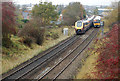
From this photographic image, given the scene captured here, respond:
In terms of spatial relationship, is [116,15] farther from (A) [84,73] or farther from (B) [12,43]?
(B) [12,43]

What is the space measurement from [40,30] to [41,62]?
766 cm

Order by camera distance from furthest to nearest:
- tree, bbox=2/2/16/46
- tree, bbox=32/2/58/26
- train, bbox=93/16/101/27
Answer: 1. train, bbox=93/16/101/27
2. tree, bbox=32/2/58/26
3. tree, bbox=2/2/16/46

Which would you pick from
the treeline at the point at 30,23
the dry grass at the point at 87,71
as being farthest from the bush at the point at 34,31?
the dry grass at the point at 87,71

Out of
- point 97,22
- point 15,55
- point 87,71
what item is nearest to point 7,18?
point 15,55

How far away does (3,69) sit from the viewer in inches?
436

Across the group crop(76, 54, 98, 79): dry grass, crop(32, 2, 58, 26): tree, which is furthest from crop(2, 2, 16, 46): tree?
crop(32, 2, 58, 26): tree

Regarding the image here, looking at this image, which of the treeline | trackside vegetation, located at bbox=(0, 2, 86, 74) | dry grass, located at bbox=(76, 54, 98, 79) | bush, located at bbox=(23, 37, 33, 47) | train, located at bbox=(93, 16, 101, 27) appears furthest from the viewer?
train, located at bbox=(93, 16, 101, 27)

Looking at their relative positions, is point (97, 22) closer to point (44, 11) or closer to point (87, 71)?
point (44, 11)

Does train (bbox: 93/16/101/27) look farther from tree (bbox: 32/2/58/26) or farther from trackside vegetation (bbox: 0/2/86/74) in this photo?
trackside vegetation (bbox: 0/2/86/74)

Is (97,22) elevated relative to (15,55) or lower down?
elevated

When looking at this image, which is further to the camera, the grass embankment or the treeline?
the treeline

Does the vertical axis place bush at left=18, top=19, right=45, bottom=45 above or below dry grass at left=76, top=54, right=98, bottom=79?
above

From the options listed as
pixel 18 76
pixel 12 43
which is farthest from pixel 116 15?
pixel 18 76

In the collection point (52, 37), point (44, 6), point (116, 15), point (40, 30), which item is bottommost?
point (52, 37)
